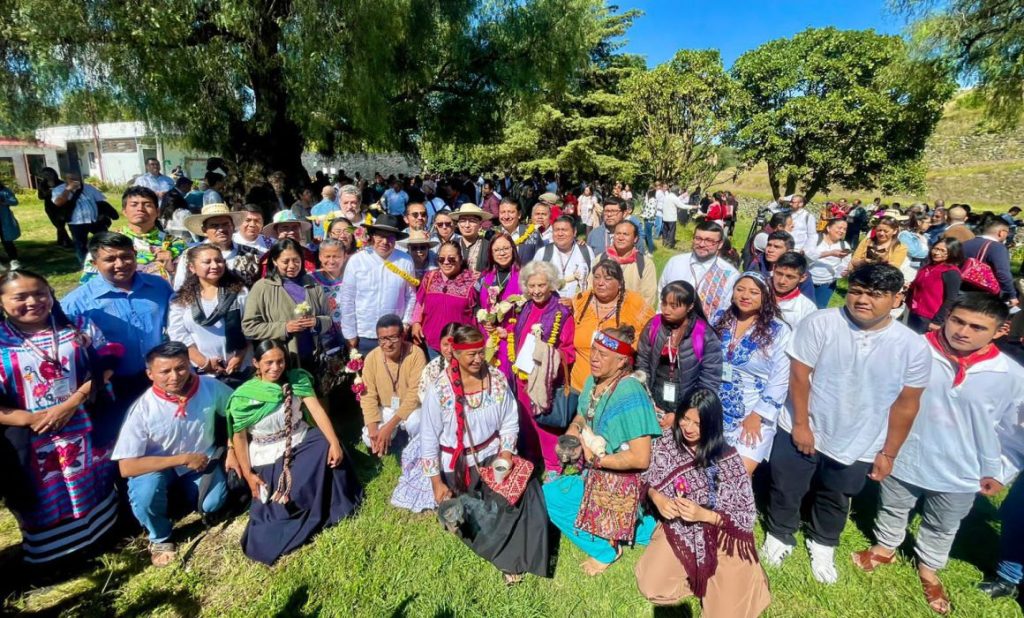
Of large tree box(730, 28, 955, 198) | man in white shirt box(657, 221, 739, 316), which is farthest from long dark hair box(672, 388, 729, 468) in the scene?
large tree box(730, 28, 955, 198)

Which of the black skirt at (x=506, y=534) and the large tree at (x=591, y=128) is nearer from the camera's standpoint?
the black skirt at (x=506, y=534)

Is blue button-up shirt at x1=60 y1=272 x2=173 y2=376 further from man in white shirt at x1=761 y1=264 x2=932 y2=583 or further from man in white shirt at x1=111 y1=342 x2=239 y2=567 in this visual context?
man in white shirt at x1=761 y1=264 x2=932 y2=583

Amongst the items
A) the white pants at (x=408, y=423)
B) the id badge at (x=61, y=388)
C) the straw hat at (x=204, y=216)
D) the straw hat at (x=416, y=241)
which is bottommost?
the white pants at (x=408, y=423)

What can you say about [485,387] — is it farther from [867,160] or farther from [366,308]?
[867,160]

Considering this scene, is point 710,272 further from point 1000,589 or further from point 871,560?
point 1000,589

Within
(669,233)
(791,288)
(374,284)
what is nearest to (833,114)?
(669,233)

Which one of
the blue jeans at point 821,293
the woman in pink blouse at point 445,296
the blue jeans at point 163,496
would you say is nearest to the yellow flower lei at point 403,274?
the woman in pink blouse at point 445,296

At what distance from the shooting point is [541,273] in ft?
12.4

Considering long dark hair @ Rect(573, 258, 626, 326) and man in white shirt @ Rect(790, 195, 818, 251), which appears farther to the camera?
man in white shirt @ Rect(790, 195, 818, 251)

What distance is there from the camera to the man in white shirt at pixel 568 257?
4738mm

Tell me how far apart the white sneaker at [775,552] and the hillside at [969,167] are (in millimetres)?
32890

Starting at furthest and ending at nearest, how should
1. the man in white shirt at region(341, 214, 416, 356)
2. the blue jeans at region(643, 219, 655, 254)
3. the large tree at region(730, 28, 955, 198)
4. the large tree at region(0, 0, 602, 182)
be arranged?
1. the large tree at region(730, 28, 955, 198)
2. the blue jeans at region(643, 219, 655, 254)
3. the large tree at region(0, 0, 602, 182)
4. the man in white shirt at region(341, 214, 416, 356)

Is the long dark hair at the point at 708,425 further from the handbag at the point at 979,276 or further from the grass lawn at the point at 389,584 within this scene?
the handbag at the point at 979,276

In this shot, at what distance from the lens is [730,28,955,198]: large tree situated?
878 inches
